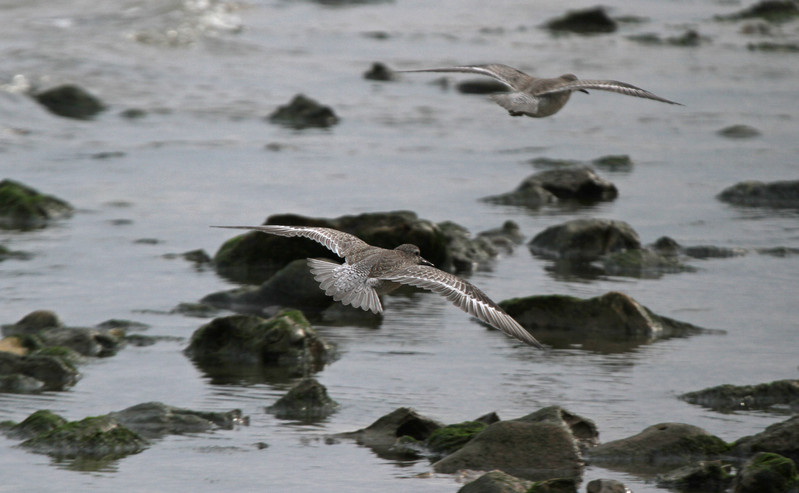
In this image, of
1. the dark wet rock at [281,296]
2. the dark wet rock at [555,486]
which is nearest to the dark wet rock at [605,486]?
the dark wet rock at [555,486]

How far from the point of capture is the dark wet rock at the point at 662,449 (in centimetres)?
825

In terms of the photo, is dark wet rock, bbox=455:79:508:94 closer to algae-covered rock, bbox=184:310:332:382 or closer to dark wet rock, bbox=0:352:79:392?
algae-covered rock, bbox=184:310:332:382

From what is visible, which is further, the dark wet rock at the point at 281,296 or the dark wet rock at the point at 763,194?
the dark wet rock at the point at 763,194

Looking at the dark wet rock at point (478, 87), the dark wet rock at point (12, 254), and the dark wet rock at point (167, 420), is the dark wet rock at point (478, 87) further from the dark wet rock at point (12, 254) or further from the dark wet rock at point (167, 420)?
the dark wet rock at point (167, 420)

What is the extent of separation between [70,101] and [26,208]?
773 centimetres

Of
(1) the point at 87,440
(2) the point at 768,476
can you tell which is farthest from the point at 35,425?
(2) the point at 768,476

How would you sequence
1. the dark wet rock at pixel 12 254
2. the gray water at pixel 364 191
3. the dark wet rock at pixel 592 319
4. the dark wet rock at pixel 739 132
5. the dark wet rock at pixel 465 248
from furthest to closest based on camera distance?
the dark wet rock at pixel 739 132, the dark wet rock at pixel 12 254, the dark wet rock at pixel 465 248, the dark wet rock at pixel 592 319, the gray water at pixel 364 191

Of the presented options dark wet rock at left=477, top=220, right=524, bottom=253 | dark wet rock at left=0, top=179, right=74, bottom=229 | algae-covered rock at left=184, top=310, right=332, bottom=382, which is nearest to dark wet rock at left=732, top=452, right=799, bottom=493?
algae-covered rock at left=184, top=310, right=332, bottom=382

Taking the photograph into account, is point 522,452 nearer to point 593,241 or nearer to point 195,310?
point 195,310

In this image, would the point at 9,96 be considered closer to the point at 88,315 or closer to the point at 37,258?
the point at 37,258

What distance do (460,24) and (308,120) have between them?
1294cm

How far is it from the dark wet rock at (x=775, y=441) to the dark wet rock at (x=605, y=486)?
110cm

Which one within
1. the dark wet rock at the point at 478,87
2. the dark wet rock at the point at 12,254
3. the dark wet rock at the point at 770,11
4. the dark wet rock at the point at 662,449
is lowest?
the dark wet rock at the point at 662,449

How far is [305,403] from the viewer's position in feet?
30.3
